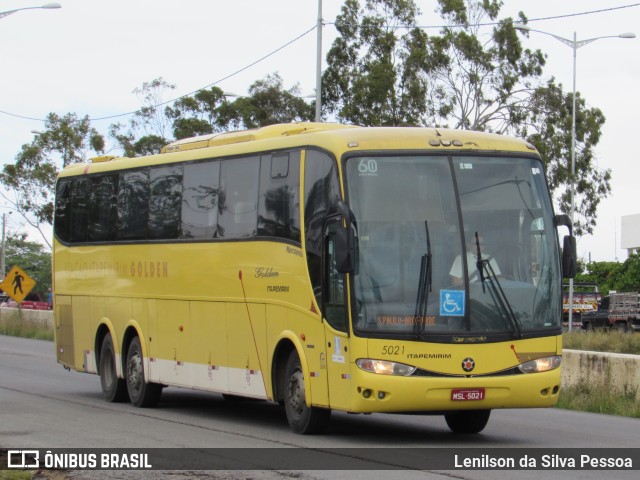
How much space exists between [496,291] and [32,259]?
115 metres

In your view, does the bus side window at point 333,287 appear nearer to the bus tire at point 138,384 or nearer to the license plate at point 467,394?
the license plate at point 467,394

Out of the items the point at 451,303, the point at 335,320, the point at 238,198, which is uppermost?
the point at 238,198

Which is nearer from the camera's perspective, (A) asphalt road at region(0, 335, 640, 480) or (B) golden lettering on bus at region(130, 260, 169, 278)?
(A) asphalt road at region(0, 335, 640, 480)

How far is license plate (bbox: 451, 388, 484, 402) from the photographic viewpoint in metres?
12.7

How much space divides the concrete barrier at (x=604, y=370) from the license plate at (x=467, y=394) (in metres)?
6.86

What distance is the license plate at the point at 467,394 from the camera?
1274 cm

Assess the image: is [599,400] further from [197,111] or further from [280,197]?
[197,111]

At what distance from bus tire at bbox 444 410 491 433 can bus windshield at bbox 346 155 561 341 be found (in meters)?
1.64

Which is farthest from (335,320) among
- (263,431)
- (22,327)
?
(22,327)

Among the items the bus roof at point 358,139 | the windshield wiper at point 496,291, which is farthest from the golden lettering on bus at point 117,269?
the windshield wiper at point 496,291

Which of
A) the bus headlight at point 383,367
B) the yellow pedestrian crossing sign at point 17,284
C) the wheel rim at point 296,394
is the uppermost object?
the yellow pedestrian crossing sign at point 17,284

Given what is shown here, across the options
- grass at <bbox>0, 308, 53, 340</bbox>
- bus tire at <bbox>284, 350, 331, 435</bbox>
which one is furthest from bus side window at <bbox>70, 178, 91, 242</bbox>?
grass at <bbox>0, 308, 53, 340</bbox>

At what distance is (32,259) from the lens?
→ 124188 mm

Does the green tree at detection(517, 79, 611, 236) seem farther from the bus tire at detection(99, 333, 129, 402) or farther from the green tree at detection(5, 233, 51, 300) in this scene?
the green tree at detection(5, 233, 51, 300)
